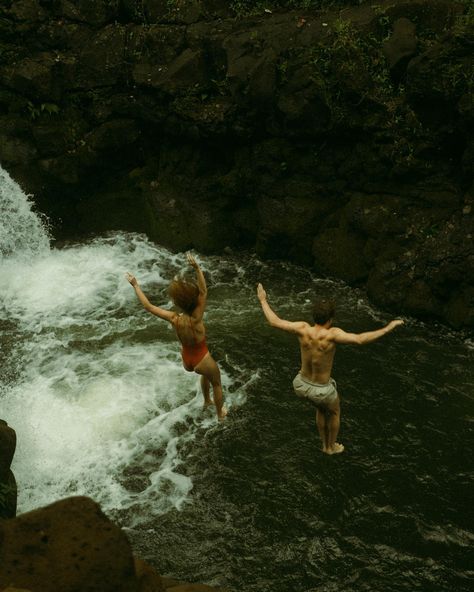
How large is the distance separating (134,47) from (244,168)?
341 centimetres

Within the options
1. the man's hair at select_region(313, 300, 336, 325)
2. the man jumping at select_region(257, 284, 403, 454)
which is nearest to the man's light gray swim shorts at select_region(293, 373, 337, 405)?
the man jumping at select_region(257, 284, 403, 454)

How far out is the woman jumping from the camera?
21.1 ft

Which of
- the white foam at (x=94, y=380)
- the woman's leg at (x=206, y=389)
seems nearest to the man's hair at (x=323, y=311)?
the woman's leg at (x=206, y=389)

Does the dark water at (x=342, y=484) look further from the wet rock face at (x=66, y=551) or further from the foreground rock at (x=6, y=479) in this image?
the wet rock face at (x=66, y=551)

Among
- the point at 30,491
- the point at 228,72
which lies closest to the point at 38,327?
the point at 30,491

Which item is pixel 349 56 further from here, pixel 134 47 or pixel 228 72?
pixel 134 47

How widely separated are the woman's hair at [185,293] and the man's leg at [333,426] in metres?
1.83

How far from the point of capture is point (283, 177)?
38.7 feet

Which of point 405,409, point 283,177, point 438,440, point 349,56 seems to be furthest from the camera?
point 283,177

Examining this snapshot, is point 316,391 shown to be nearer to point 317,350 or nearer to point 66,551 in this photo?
point 317,350

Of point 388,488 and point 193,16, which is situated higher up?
point 193,16

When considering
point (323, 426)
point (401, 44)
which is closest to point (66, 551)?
point (323, 426)

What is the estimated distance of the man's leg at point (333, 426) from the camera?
654 cm

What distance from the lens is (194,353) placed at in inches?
270
